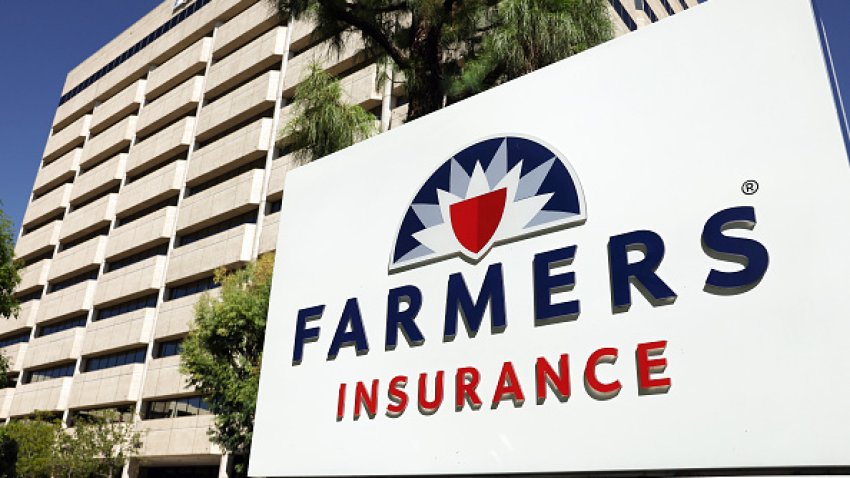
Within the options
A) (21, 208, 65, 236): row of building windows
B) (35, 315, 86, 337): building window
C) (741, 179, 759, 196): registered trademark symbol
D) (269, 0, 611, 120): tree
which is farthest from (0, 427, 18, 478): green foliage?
(741, 179, 759, 196): registered trademark symbol

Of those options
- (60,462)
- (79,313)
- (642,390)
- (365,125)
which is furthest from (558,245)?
(79,313)

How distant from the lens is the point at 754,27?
487 centimetres

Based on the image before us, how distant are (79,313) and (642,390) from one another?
139 ft

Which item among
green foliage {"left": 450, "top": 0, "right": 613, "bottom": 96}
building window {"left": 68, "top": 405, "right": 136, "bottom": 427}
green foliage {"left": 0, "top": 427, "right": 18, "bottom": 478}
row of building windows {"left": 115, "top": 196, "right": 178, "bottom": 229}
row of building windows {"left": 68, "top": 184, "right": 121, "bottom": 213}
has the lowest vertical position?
green foliage {"left": 0, "top": 427, "right": 18, "bottom": 478}

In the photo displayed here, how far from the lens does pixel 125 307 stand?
124ft

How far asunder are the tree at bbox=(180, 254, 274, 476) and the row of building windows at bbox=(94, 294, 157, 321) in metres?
17.1

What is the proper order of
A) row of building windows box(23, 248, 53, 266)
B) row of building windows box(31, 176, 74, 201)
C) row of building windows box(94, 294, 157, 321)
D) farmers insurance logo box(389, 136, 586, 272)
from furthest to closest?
1. row of building windows box(31, 176, 74, 201)
2. row of building windows box(23, 248, 53, 266)
3. row of building windows box(94, 294, 157, 321)
4. farmers insurance logo box(389, 136, 586, 272)

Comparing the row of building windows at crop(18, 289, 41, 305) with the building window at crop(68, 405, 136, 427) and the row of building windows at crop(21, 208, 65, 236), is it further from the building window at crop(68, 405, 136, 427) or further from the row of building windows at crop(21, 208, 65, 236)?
the building window at crop(68, 405, 136, 427)

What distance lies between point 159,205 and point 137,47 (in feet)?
48.6

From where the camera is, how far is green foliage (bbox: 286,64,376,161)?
14.4m

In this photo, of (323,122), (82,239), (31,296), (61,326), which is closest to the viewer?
(323,122)

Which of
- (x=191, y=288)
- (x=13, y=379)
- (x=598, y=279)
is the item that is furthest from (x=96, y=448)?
(x=598, y=279)

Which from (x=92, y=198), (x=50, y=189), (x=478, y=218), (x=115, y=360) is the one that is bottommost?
(x=478, y=218)

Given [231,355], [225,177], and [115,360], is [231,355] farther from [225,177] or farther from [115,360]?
[115,360]
